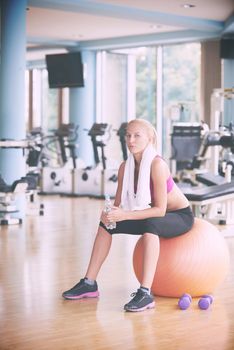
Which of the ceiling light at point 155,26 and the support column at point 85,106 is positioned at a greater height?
the ceiling light at point 155,26

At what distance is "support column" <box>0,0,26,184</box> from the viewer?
22.8 ft

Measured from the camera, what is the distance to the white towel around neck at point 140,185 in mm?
3619

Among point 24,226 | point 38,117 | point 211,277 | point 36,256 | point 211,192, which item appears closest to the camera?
point 211,277

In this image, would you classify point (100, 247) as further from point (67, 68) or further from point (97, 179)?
point (67, 68)

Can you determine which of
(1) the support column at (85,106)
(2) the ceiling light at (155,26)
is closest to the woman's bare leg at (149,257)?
(2) the ceiling light at (155,26)

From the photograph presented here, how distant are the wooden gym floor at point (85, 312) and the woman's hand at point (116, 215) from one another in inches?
17.4

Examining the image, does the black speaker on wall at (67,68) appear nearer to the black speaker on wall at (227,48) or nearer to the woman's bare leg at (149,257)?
the black speaker on wall at (227,48)

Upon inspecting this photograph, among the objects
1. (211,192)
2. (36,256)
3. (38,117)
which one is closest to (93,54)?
(38,117)

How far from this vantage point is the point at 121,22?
954 cm

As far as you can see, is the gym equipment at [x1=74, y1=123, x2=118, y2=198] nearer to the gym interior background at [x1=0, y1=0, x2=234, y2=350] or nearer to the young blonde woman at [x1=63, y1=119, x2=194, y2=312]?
the gym interior background at [x1=0, y1=0, x2=234, y2=350]

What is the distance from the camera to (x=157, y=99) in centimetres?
1186

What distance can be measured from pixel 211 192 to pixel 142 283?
241 centimetres

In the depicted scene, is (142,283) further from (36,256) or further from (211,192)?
(211,192)

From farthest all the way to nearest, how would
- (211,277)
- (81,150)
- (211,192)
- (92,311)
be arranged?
(81,150), (211,192), (211,277), (92,311)
